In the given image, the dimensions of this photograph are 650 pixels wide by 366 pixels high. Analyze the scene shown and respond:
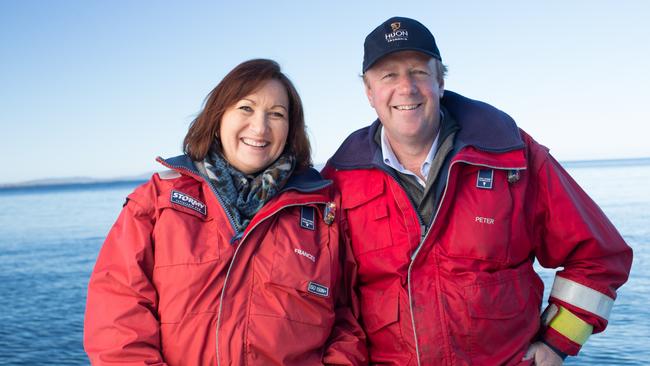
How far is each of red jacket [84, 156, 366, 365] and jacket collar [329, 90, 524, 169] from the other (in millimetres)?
473

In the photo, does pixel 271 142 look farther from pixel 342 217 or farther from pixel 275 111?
pixel 342 217

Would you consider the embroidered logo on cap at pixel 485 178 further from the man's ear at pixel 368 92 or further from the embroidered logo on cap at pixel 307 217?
the embroidered logo on cap at pixel 307 217

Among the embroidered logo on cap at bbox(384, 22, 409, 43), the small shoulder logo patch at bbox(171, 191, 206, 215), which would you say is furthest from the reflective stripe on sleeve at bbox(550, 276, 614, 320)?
the small shoulder logo patch at bbox(171, 191, 206, 215)

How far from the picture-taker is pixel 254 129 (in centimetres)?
294

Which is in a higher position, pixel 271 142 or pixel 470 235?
pixel 271 142

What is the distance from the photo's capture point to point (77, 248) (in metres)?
16.8

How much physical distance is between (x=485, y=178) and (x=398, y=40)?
86cm

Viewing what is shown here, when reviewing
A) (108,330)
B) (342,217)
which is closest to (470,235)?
(342,217)

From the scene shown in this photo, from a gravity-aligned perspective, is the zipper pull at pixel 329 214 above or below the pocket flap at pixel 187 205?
below

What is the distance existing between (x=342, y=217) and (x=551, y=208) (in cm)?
110

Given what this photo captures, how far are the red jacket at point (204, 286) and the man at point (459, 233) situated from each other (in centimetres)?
33

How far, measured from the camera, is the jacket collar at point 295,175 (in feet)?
9.26

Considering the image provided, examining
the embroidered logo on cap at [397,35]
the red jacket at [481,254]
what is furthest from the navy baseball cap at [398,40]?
the red jacket at [481,254]

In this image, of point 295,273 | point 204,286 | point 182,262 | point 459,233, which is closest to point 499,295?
point 459,233
